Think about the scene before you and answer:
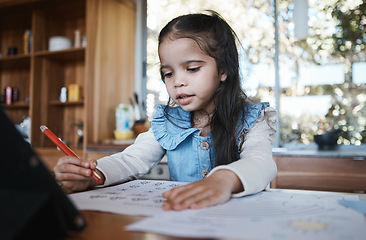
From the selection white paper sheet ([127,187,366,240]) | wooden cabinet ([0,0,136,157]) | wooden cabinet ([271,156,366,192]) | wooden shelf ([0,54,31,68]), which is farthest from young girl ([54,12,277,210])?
wooden shelf ([0,54,31,68])

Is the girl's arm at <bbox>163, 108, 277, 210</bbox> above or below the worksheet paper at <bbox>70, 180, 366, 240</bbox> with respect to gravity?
above

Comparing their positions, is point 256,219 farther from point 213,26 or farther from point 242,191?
point 213,26

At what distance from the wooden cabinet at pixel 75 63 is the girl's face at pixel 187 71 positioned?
4.58 ft

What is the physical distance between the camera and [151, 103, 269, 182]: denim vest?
94 cm

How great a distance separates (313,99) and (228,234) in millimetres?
2009

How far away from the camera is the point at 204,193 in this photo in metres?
0.47

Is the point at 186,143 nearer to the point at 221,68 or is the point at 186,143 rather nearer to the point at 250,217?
the point at 221,68

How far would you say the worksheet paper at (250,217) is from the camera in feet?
1.08

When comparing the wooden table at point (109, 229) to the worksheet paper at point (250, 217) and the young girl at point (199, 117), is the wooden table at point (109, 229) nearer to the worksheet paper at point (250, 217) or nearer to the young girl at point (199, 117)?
the worksheet paper at point (250, 217)

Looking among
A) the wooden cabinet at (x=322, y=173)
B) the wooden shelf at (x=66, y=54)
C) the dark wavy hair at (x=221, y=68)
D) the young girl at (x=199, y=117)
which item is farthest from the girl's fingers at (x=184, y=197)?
the wooden shelf at (x=66, y=54)

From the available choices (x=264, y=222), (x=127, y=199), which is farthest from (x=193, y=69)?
(x=264, y=222)

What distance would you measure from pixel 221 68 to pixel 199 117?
0.18 meters

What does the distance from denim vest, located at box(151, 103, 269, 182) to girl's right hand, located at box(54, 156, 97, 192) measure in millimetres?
353

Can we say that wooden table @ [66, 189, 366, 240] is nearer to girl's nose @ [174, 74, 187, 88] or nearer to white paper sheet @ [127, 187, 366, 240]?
white paper sheet @ [127, 187, 366, 240]
